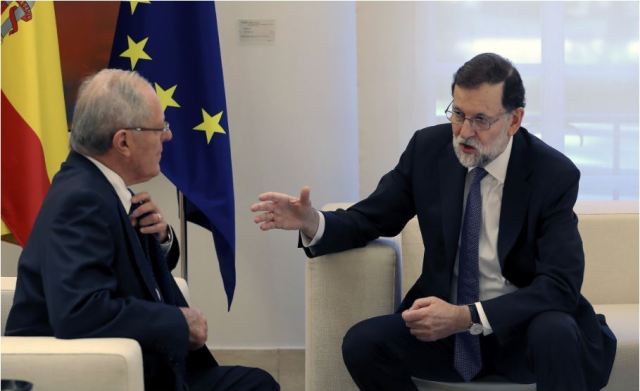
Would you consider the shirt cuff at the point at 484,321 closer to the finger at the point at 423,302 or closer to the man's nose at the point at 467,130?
the finger at the point at 423,302

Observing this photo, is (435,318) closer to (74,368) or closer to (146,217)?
(146,217)

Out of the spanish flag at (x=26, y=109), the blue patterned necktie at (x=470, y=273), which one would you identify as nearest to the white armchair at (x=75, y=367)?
the blue patterned necktie at (x=470, y=273)

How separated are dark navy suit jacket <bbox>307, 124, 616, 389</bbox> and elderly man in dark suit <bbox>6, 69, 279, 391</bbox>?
25.4 inches

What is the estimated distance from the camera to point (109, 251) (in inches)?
82.4

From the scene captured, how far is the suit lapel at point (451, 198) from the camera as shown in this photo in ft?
8.94

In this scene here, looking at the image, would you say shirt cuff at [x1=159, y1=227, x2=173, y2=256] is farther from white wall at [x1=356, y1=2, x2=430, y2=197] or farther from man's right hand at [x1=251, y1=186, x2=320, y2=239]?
white wall at [x1=356, y1=2, x2=430, y2=197]

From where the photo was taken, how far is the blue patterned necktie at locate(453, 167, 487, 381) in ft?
8.71

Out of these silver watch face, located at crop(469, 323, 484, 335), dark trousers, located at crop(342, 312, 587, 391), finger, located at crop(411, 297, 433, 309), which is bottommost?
dark trousers, located at crop(342, 312, 587, 391)

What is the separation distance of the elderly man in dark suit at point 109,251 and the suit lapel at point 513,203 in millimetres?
894

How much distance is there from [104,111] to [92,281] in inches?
16.1

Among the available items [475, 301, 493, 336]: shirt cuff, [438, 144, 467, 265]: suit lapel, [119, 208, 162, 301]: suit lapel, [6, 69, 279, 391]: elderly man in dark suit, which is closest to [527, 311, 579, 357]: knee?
[475, 301, 493, 336]: shirt cuff

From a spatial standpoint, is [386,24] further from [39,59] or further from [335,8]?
[39,59]

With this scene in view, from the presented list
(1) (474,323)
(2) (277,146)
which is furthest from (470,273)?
(2) (277,146)

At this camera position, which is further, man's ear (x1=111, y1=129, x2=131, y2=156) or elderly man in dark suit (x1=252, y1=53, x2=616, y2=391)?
elderly man in dark suit (x1=252, y1=53, x2=616, y2=391)
